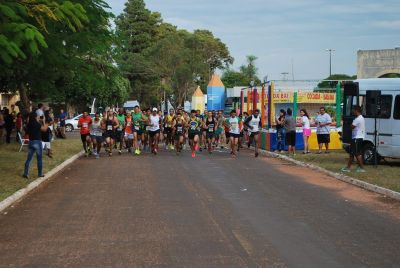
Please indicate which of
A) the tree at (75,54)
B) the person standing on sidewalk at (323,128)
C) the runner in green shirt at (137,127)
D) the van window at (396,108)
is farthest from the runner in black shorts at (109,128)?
the van window at (396,108)

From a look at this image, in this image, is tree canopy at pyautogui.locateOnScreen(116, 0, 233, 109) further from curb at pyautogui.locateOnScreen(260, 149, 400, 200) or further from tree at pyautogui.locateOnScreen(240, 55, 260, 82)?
curb at pyautogui.locateOnScreen(260, 149, 400, 200)

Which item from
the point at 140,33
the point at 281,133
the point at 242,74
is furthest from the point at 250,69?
the point at 281,133

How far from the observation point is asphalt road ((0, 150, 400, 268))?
23.8 ft

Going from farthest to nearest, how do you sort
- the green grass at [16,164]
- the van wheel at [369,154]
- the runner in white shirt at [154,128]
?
the runner in white shirt at [154,128] < the van wheel at [369,154] < the green grass at [16,164]

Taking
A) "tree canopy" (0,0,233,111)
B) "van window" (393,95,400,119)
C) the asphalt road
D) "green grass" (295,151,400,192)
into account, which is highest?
"tree canopy" (0,0,233,111)

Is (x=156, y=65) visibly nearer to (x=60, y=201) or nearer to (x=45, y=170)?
(x=45, y=170)

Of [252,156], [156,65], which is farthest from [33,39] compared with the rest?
[156,65]

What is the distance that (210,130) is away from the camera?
984 inches

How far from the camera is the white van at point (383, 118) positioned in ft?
60.8

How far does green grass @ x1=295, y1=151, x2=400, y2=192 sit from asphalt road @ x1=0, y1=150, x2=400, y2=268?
2.56ft

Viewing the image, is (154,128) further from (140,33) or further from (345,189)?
(140,33)

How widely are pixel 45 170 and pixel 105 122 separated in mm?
6295

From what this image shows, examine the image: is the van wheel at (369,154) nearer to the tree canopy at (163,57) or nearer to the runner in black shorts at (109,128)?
the runner in black shorts at (109,128)

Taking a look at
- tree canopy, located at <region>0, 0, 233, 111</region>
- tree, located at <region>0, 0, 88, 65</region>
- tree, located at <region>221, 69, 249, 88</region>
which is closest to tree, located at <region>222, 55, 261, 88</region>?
tree, located at <region>221, 69, 249, 88</region>
